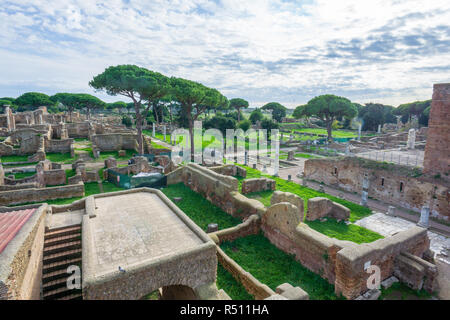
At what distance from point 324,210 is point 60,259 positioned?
13.1 metres

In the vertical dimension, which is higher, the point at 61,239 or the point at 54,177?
the point at 61,239

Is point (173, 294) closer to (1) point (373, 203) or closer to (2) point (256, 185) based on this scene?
(2) point (256, 185)

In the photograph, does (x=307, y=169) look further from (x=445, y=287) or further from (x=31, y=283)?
(x=31, y=283)

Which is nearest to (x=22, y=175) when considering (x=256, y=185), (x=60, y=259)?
(x=60, y=259)

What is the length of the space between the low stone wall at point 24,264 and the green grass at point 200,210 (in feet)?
23.3

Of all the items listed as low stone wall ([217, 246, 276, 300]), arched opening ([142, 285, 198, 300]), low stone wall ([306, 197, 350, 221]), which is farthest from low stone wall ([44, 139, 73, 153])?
low stone wall ([306, 197, 350, 221])

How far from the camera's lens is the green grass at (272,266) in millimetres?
9117

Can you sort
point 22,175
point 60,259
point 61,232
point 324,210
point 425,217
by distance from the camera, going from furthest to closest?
point 22,175, point 324,210, point 425,217, point 61,232, point 60,259

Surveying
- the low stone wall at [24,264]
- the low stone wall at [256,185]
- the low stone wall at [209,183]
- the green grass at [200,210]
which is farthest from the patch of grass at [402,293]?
the low stone wall at [256,185]

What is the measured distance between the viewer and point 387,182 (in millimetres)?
18469

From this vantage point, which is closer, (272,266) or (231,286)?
(231,286)

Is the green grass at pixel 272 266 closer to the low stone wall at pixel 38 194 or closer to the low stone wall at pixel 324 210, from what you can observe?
the low stone wall at pixel 324 210

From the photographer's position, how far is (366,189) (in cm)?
1853
